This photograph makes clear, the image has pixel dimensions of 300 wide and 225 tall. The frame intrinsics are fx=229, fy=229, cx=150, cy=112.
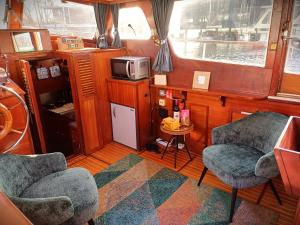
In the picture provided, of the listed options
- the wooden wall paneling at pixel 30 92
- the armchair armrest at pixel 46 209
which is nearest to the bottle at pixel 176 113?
the wooden wall paneling at pixel 30 92

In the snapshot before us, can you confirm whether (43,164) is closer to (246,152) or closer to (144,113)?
(144,113)

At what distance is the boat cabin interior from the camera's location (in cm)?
192

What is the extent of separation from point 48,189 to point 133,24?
251cm

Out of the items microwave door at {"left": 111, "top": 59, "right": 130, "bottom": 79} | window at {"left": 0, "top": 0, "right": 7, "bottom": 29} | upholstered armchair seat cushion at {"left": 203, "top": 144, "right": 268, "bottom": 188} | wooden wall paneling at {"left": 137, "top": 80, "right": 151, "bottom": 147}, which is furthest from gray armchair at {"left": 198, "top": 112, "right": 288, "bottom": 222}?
window at {"left": 0, "top": 0, "right": 7, "bottom": 29}

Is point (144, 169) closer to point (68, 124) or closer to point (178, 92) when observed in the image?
point (178, 92)

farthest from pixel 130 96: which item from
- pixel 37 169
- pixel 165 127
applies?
pixel 37 169

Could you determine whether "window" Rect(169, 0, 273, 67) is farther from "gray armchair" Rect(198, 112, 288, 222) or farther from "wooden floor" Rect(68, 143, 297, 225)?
"wooden floor" Rect(68, 143, 297, 225)

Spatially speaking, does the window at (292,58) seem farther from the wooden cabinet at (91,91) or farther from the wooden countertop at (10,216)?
the wooden countertop at (10,216)

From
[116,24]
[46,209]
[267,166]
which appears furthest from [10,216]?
[116,24]

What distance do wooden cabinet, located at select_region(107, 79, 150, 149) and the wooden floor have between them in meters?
0.30

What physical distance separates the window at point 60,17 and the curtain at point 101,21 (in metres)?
0.27

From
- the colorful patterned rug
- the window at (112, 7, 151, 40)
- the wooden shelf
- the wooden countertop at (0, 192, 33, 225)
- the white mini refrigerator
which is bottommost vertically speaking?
the colorful patterned rug

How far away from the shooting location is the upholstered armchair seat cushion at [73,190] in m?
1.66

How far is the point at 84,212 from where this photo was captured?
1.66 metres
